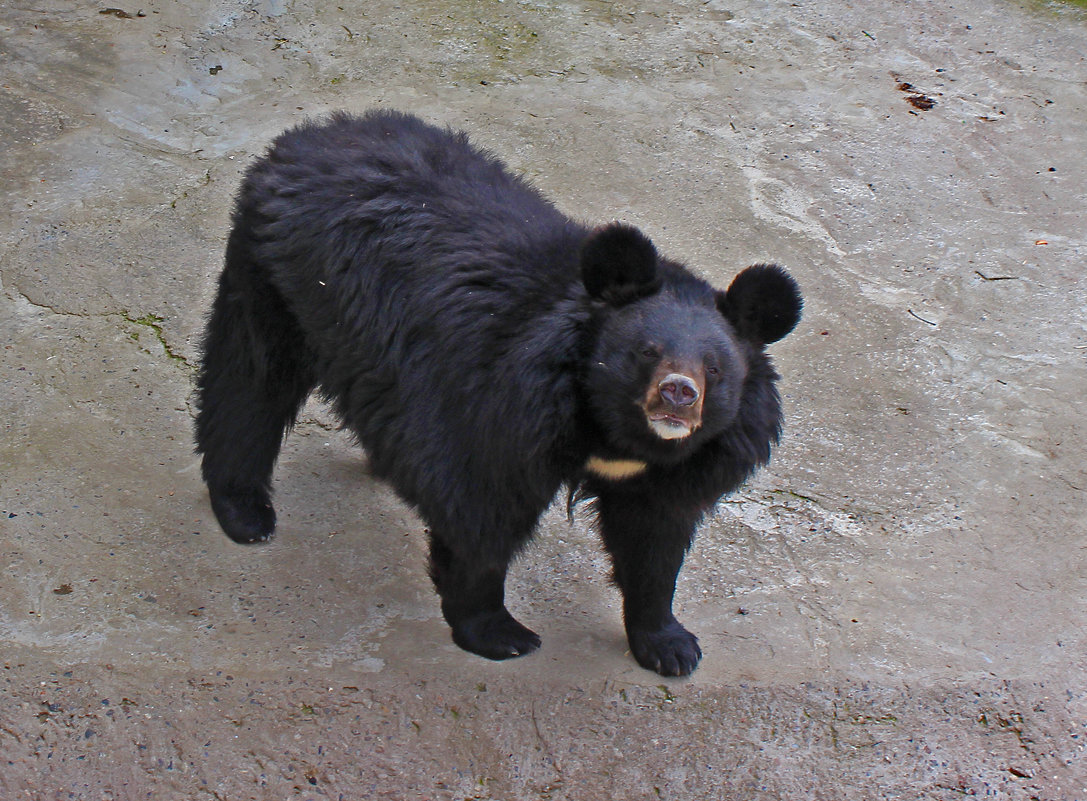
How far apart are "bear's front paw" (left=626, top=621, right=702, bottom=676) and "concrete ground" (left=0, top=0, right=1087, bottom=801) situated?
0.15 feet

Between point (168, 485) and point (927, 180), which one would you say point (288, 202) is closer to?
point (168, 485)

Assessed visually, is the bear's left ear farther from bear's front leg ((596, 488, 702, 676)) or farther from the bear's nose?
bear's front leg ((596, 488, 702, 676))

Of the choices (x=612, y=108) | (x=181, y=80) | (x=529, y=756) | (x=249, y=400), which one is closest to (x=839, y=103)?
(x=612, y=108)

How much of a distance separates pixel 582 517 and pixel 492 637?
2.41ft

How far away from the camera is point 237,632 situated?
10.4 ft

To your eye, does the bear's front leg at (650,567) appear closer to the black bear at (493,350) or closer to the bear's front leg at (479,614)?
the black bear at (493,350)

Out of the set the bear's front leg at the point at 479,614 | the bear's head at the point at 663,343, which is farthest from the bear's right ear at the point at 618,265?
the bear's front leg at the point at 479,614

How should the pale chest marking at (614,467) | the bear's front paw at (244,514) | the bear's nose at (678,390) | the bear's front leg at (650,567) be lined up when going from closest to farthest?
the bear's nose at (678,390) → the pale chest marking at (614,467) → the bear's front leg at (650,567) → the bear's front paw at (244,514)

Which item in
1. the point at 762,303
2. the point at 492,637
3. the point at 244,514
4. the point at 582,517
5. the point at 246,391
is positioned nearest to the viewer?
the point at 762,303

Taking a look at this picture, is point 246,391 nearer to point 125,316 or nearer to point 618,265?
point 125,316

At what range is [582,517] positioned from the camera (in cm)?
376

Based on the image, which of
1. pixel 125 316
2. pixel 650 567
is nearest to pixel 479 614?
pixel 650 567

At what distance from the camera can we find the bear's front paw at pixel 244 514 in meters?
3.54

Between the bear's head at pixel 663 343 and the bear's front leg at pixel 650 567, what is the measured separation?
0.74 feet
